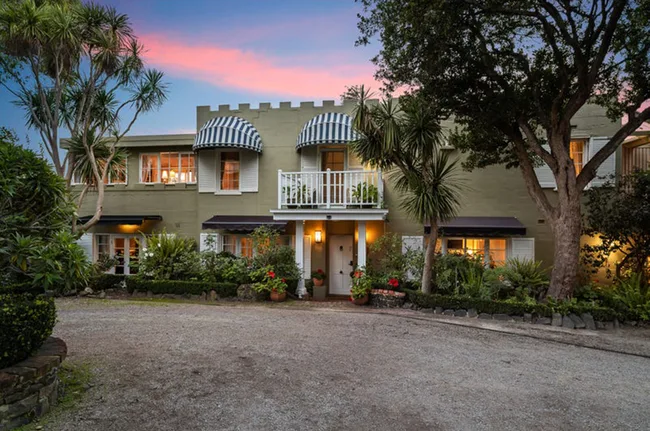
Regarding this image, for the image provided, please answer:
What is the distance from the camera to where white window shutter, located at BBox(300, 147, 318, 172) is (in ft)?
48.9

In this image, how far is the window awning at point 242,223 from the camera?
1409 cm

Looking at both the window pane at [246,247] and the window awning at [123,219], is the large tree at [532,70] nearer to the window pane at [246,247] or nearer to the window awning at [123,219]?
the window pane at [246,247]

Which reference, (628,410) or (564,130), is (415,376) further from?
(564,130)

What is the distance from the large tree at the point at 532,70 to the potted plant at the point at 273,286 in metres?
7.30

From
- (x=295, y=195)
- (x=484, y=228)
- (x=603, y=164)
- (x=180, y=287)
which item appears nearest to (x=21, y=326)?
(x=180, y=287)

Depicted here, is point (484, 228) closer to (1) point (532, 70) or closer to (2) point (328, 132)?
(1) point (532, 70)

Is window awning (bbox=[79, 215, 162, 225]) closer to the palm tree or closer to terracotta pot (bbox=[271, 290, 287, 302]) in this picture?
terracotta pot (bbox=[271, 290, 287, 302])

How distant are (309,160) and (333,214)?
344 cm

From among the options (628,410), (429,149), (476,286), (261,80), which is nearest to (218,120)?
(261,80)

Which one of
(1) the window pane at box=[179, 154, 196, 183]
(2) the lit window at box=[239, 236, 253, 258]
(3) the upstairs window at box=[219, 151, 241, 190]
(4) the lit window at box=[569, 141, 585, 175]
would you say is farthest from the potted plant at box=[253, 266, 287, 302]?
(4) the lit window at box=[569, 141, 585, 175]

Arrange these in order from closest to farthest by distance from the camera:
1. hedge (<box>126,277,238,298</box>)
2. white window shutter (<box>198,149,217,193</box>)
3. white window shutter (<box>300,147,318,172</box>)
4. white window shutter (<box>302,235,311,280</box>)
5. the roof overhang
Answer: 1. the roof overhang
2. hedge (<box>126,277,238,298</box>)
3. white window shutter (<box>302,235,311,280</box>)
4. white window shutter (<box>300,147,318,172</box>)
5. white window shutter (<box>198,149,217,193</box>)

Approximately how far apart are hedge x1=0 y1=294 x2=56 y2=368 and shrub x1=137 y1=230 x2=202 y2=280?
8.66 meters

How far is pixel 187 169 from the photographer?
53.3 ft

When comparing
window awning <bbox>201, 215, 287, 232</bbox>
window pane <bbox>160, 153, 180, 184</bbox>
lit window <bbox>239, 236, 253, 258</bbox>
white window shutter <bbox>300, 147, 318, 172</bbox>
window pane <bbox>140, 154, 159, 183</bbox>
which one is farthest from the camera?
window pane <bbox>140, 154, 159, 183</bbox>
